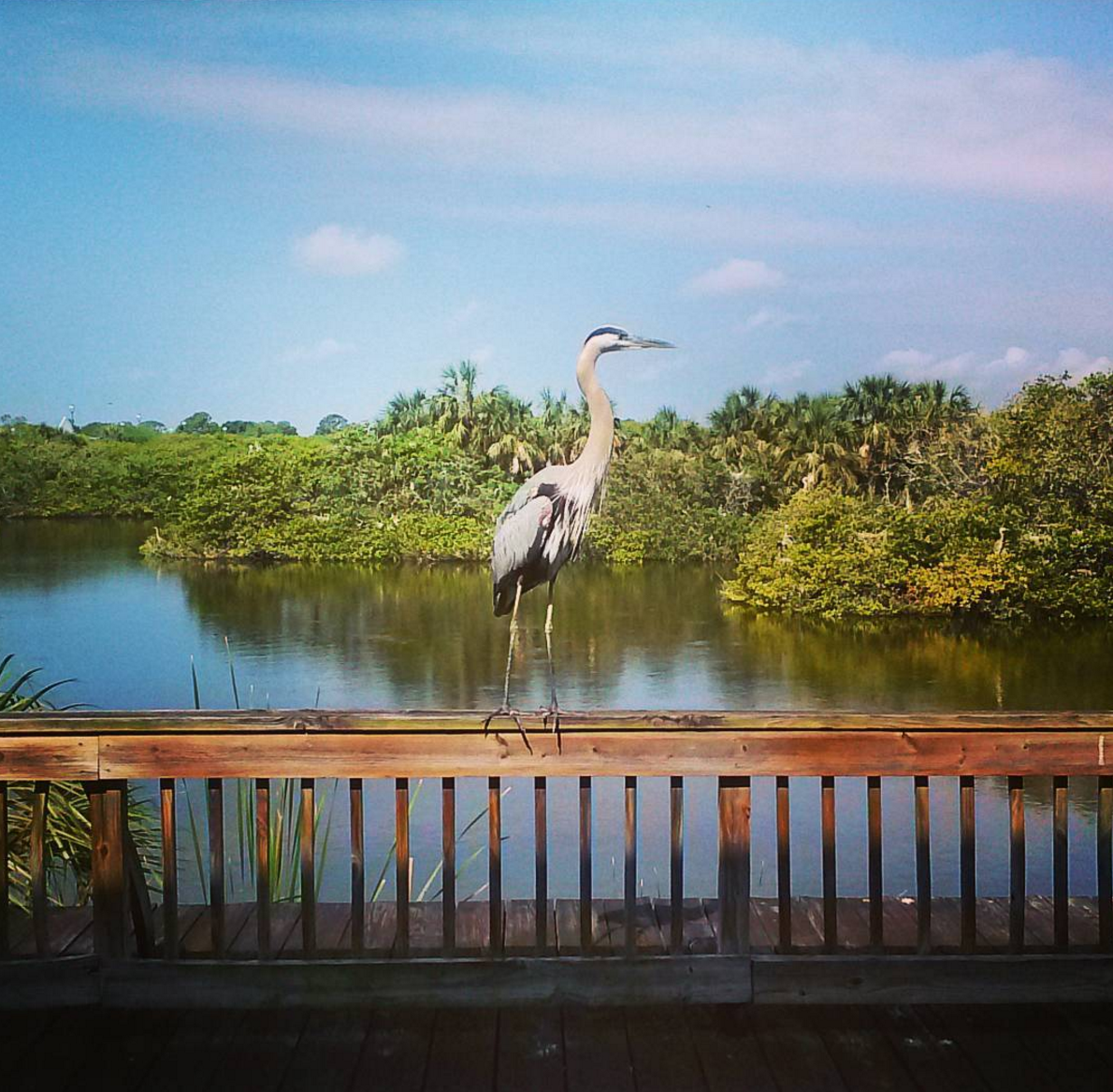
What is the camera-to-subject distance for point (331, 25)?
5.29 m

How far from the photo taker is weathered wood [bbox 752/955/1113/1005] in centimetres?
241

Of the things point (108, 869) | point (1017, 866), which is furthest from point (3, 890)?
point (1017, 866)

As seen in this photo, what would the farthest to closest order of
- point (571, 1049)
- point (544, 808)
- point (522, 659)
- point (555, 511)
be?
point (522, 659) → point (555, 511) → point (544, 808) → point (571, 1049)

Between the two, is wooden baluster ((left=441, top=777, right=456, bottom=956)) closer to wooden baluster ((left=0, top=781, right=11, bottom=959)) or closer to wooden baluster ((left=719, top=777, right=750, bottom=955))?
wooden baluster ((left=719, top=777, right=750, bottom=955))

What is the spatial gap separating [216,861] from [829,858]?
4.05 ft

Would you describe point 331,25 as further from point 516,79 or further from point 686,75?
point 686,75

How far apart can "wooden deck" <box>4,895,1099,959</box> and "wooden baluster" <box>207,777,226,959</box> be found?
7 cm

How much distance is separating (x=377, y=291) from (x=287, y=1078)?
395 cm

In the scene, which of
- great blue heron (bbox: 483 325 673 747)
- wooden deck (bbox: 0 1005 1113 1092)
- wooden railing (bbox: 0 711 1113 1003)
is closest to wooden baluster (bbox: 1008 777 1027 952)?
wooden railing (bbox: 0 711 1113 1003)

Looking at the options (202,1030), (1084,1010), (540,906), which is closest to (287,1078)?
(202,1030)

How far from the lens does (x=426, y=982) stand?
243 centimetres

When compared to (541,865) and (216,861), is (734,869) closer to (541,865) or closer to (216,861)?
(541,865)

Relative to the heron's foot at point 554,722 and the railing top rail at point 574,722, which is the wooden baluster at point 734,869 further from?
the heron's foot at point 554,722

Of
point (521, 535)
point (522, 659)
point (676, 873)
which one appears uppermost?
point (521, 535)
